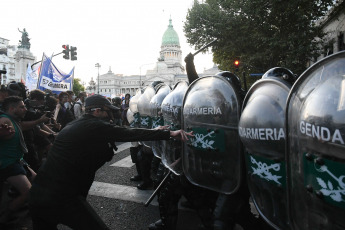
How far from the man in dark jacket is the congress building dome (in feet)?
335

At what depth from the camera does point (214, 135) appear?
7.39 feet

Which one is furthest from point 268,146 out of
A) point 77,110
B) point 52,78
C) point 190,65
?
point 52,78

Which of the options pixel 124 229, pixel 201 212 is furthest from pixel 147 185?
pixel 201 212

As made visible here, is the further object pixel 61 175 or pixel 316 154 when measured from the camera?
pixel 61 175

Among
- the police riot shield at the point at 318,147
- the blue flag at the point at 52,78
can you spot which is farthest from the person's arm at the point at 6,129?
the blue flag at the point at 52,78

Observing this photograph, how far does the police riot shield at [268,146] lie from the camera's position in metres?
1.61

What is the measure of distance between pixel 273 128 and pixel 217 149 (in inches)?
26.4

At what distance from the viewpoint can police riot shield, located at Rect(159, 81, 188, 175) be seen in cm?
289

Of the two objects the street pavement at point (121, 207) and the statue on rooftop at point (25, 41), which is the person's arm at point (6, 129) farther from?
the statue on rooftop at point (25, 41)

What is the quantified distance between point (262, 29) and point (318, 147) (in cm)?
1613

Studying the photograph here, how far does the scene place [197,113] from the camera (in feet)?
8.00

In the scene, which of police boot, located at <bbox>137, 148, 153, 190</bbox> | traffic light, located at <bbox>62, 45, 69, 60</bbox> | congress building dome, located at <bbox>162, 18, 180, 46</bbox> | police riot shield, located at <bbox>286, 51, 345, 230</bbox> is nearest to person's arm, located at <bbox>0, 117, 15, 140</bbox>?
police boot, located at <bbox>137, 148, 153, 190</bbox>

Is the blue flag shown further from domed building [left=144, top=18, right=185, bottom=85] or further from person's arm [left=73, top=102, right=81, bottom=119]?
domed building [left=144, top=18, right=185, bottom=85]

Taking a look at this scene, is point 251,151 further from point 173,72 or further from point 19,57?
point 173,72
